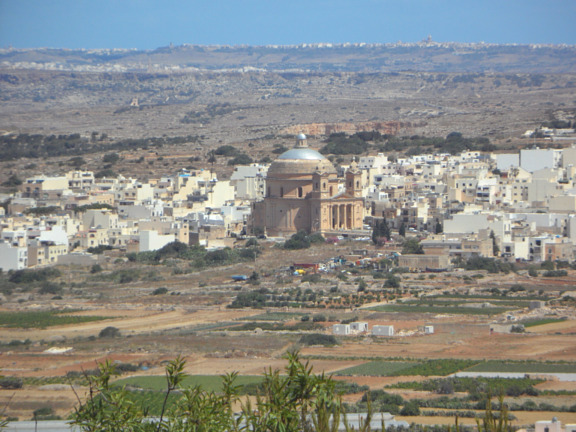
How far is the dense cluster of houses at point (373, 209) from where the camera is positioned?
49562 millimetres

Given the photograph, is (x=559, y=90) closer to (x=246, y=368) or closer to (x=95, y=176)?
(x=95, y=176)

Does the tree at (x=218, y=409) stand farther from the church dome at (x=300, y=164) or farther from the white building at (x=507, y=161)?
the white building at (x=507, y=161)

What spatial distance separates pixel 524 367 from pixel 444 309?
8.78 meters

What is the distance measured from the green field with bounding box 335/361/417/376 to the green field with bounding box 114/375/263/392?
2.18 m

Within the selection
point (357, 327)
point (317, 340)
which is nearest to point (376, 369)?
point (317, 340)

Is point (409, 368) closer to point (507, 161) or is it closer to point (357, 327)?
point (357, 327)

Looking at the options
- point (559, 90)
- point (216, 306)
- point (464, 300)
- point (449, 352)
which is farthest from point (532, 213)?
point (559, 90)

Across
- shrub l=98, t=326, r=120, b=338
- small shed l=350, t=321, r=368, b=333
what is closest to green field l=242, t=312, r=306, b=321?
small shed l=350, t=321, r=368, b=333

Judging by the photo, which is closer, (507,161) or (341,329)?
(341,329)

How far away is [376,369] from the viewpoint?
1206 inches

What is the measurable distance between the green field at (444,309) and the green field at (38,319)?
818 centimetres

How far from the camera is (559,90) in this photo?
16288 centimetres

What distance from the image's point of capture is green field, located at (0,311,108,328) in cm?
3750

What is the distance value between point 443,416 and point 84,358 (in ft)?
33.3
